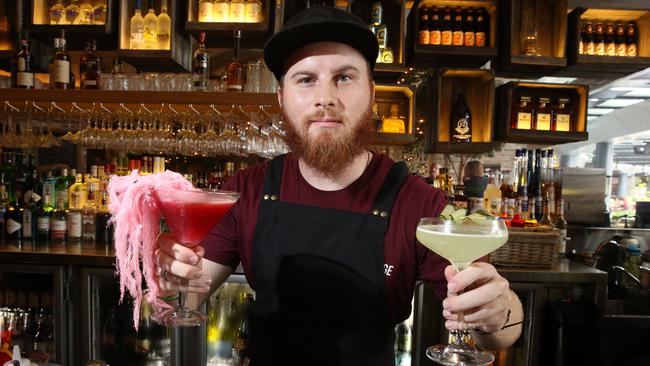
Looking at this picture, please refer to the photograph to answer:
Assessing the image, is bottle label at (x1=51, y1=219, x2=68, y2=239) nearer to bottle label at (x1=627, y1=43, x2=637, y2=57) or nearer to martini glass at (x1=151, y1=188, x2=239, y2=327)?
martini glass at (x1=151, y1=188, x2=239, y2=327)

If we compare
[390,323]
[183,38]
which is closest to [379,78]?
[183,38]

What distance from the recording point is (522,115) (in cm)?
353

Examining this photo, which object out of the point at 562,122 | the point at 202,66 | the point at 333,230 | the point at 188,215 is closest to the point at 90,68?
the point at 202,66

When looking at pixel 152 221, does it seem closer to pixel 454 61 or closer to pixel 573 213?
pixel 454 61

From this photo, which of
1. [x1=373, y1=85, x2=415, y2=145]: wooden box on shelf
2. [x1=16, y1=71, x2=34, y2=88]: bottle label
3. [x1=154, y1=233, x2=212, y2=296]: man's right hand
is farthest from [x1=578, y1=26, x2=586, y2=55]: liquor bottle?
[x1=16, y1=71, x2=34, y2=88]: bottle label

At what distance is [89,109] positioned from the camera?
3271 mm

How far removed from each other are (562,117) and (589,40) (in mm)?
617

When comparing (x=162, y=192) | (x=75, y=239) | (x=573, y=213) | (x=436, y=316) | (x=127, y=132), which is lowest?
(x=436, y=316)

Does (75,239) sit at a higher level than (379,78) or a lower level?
lower

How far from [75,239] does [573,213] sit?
12.3ft

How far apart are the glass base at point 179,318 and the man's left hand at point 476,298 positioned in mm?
619

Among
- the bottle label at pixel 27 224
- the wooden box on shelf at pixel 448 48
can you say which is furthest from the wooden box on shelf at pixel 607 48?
the bottle label at pixel 27 224

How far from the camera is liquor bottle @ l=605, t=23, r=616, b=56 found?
3489 mm

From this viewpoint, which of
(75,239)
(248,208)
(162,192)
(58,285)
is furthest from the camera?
(75,239)
